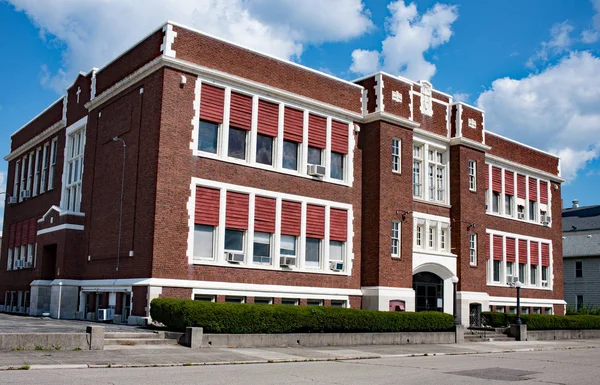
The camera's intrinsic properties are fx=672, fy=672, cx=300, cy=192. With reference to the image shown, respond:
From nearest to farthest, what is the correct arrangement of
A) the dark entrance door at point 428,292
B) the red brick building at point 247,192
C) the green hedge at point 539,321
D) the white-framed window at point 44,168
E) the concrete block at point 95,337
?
the concrete block at point 95,337 < the red brick building at point 247,192 < the dark entrance door at point 428,292 < the green hedge at point 539,321 < the white-framed window at point 44,168

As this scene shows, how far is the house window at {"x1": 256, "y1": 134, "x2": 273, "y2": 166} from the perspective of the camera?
29.9 metres

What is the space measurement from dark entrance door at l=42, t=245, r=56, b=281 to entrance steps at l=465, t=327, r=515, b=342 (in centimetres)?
2063

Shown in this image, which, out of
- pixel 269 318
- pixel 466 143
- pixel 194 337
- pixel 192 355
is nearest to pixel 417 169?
pixel 466 143

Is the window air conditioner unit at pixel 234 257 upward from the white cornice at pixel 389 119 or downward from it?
downward

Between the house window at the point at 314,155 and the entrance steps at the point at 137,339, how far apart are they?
12799 millimetres

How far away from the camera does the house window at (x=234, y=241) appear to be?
28.3 meters

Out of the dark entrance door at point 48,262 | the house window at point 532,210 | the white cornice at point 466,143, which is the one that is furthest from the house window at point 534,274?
the dark entrance door at point 48,262

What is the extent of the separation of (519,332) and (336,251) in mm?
10348

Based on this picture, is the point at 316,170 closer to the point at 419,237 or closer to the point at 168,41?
the point at 419,237

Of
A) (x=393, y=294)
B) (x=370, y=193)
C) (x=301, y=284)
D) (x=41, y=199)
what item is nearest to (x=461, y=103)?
(x=370, y=193)

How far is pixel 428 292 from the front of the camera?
36.3 metres

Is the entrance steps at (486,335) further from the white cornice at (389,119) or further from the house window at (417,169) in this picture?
the white cornice at (389,119)

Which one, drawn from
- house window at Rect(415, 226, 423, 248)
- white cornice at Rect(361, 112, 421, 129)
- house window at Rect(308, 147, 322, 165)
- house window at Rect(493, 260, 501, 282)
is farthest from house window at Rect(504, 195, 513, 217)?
house window at Rect(308, 147, 322, 165)

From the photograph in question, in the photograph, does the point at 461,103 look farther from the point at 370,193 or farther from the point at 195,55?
the point at 195,55
